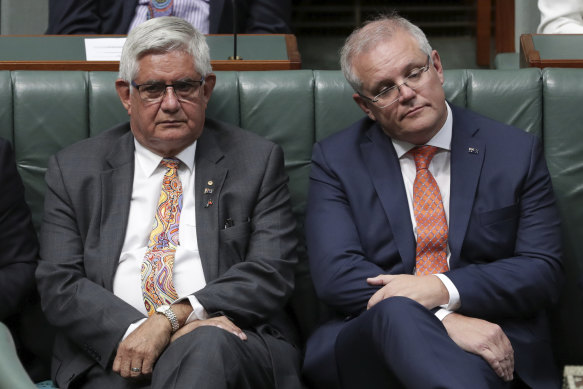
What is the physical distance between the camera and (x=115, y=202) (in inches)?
85.7

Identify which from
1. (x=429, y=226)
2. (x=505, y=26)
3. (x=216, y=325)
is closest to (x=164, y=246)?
(x=216, y=325)

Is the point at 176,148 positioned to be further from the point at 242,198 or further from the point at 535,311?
the point at 535,311

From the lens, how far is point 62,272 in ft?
6.81

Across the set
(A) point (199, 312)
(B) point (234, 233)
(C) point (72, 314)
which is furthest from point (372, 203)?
(C) point (72, 314)

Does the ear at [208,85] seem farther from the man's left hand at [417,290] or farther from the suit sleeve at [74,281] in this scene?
the man's left hand at [417,290]

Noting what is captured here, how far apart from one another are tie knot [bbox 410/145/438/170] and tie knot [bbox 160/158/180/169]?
2.01ft

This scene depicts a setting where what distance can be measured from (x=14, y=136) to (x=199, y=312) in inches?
31.7

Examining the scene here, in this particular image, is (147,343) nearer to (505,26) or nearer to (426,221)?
(426,221)

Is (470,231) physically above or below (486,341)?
above

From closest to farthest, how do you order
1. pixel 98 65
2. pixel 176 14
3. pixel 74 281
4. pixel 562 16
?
pixel 74 281, pixel 98 65, pixel 562 16, pixel 176 14

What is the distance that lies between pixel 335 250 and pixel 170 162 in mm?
494

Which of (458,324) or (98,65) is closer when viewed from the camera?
(458,324)

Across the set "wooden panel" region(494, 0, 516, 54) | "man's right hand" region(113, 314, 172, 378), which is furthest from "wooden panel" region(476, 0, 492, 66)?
"man's right hand" region(113, 314, 172, 378)

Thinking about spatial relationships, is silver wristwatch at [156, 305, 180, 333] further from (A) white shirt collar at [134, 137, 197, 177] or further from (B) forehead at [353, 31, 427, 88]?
(B) forehead at [353, 31, 427, 88]
